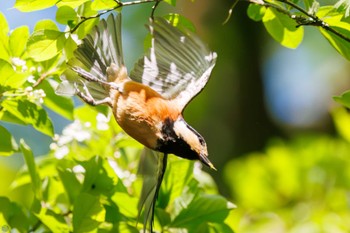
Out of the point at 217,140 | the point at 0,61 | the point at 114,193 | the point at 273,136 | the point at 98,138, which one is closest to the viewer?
the point at 0,61

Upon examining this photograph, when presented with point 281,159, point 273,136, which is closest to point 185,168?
point 281,159

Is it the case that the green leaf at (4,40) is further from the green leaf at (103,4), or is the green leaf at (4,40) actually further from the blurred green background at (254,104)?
the blurred green background at (254,104)

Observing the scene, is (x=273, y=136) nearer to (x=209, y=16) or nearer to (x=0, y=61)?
(x=209, y=16)

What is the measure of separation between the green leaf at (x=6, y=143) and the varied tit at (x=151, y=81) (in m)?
0.16

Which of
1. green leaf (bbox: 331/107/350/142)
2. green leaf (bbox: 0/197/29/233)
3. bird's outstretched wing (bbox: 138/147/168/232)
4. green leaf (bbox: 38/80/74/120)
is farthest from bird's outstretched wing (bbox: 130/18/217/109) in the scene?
green leaf (bbox: 331/107/350/142)

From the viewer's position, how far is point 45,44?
3.37ft

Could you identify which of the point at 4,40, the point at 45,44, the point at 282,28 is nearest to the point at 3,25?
the point at 4,40

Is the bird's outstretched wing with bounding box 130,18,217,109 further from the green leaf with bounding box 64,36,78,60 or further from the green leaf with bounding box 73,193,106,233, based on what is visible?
the green leaf with bounding box 73,193,106,233

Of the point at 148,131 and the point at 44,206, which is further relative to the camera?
the point at 44,206

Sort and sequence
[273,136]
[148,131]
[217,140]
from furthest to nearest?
[217,140], [273,136], [148,131]

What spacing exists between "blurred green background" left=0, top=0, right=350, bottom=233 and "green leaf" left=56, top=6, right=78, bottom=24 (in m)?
1.08

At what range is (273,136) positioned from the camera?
3.59m

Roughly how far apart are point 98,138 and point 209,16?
2672 millimetres

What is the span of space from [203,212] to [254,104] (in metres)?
2.78
